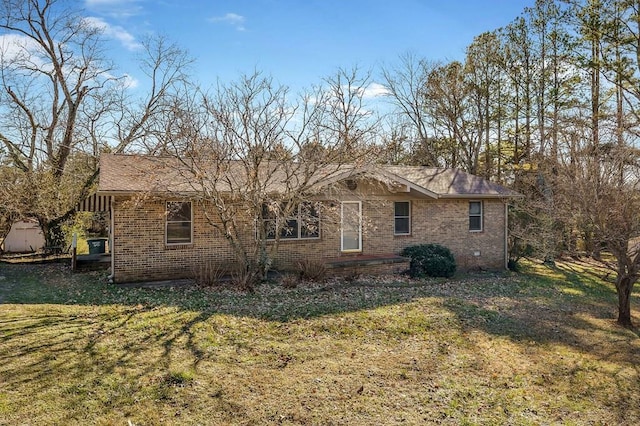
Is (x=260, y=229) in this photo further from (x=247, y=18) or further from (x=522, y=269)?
(x=522, y=269)

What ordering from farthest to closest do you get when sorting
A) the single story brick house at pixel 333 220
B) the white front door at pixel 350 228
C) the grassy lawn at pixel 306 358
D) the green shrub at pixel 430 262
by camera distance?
the white front door at pixel 350 228
the green shrub at pixel 430 262
the single story brick house at pixel 333 220
the grassy lawn at pixel 306 358

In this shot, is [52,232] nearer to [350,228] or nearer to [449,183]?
[350,228]

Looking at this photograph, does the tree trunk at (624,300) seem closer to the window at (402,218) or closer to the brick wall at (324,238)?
the brick wall at (324,238)

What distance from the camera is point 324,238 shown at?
1464cm

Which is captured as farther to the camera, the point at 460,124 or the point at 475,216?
the point at 460,124

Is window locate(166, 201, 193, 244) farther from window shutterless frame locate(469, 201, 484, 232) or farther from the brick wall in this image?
window shutterless frame locate(469, 201, 484, 232)

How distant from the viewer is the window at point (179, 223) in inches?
495

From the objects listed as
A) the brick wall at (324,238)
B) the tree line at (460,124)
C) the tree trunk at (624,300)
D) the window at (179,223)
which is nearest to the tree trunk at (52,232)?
the tree line at (460,124)

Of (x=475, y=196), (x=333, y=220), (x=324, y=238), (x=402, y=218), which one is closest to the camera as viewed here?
(x=333, y=220)

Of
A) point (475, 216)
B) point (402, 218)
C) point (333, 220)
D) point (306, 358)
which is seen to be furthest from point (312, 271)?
point (475, 216)

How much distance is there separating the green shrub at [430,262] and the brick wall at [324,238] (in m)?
0.90

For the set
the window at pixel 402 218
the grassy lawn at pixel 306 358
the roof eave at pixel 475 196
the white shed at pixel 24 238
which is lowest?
the grassy lawn at pixel 306 358

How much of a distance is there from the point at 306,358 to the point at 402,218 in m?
10.0

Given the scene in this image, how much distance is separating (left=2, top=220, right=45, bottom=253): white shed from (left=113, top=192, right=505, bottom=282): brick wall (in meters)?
11.0
